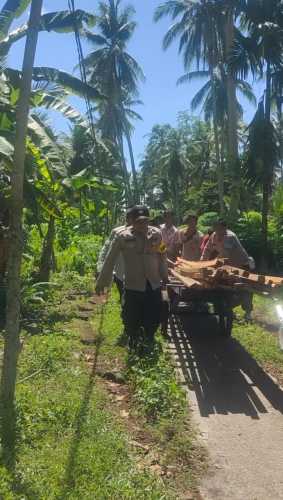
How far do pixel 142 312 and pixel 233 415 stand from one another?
6.24 feet

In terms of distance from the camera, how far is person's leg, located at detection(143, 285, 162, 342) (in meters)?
6.61

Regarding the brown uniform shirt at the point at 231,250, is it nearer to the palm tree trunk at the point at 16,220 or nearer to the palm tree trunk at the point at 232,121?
the palm tree trunk at the point at 16,220

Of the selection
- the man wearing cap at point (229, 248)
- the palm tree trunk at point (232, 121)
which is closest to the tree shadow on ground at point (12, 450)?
the man wearing cap at point (229, 248)

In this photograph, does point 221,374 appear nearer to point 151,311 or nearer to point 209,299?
point 151,311

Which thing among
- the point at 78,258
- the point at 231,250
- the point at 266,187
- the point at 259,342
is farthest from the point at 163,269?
the point at 266,187

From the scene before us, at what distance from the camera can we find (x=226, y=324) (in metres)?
7.88

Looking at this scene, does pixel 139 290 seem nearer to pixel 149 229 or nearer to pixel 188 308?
Answer: pixel 149 229

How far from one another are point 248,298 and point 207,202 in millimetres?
31171

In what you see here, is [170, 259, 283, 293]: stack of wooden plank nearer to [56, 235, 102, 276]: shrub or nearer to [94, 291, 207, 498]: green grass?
[94, 291, 207, 498]: green grass

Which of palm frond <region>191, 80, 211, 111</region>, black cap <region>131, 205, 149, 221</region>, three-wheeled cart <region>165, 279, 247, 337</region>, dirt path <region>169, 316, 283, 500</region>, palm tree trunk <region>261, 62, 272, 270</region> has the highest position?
palm frond <region>191, 80, 211, 111</region>

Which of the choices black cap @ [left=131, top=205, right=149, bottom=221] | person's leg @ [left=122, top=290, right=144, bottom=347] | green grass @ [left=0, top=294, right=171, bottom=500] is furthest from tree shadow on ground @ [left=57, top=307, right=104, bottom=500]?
black cap @ [left=131, top=205, right=149, bottom=221]

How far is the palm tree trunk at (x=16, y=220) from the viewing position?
4.39 metres

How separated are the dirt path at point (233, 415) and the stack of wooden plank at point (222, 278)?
1.03m

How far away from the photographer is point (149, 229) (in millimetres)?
6586
